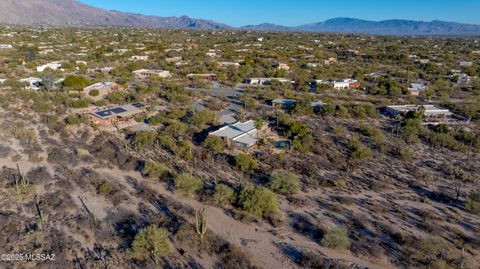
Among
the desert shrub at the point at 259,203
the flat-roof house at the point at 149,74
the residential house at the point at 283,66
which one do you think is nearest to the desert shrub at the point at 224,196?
the desert shrub at the point at 259,203

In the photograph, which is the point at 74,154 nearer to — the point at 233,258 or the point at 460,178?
the point at 233,258

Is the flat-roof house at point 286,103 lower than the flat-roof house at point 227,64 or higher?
lower

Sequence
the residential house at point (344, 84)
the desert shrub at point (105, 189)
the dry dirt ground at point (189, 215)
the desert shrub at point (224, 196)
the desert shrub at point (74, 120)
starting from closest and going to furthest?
the dry dirt ground at point (189, 215)
the desert shrub at point (224, 196)
the desert shrub at point (105, 189)
the desert shrub at point (74, 120)
the residential house at point (344, 84)

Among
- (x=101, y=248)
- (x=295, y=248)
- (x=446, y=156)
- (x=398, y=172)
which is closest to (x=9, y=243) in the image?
(x=101, y=248)

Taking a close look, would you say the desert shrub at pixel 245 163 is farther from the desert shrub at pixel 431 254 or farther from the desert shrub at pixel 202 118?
the desert shrub at pixel 431 254

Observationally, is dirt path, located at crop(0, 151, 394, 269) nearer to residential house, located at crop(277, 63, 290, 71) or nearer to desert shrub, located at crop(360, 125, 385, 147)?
desert shrub, located at crop(360, 125, 385, 147)

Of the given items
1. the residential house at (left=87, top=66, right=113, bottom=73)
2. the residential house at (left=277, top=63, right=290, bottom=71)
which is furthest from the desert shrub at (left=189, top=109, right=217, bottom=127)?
the residential house at (left=277, top=63, right=290, bottom=71)
